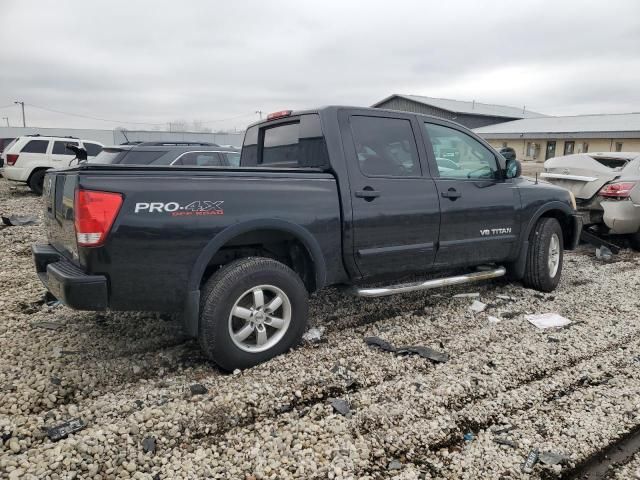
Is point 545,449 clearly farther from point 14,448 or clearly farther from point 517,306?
point 14,448

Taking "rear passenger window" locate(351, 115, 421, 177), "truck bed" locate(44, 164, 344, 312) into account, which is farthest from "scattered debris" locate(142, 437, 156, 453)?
"rear passenger window" locate(351, 115, 421, 177)

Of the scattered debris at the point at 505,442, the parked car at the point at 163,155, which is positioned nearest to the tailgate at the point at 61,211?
the scattered debris at the point at 505,442

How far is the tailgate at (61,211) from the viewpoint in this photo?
3012 millimetres

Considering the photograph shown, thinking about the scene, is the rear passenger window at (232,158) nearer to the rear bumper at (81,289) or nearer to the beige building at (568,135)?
the rear bumper at (81,289)

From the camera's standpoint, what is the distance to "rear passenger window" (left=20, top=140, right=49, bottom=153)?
45.6 feet

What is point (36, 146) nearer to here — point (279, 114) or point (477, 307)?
point (279, 114)

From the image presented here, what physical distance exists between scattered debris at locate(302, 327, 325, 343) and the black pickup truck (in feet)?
1.46

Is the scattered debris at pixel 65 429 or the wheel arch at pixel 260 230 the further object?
the wheel arch at pixel 260 230

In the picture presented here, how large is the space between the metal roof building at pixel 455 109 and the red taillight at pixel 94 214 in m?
40.1

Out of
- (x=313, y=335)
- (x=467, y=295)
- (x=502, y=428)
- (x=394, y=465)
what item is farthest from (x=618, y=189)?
(x=394, y=465)

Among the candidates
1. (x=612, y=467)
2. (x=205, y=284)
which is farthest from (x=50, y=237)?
(x=612, y=467)

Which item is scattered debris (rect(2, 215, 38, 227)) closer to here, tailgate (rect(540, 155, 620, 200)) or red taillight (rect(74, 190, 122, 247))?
red taillight (rect(74, 190, 122, 247))

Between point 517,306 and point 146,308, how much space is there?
3690mm

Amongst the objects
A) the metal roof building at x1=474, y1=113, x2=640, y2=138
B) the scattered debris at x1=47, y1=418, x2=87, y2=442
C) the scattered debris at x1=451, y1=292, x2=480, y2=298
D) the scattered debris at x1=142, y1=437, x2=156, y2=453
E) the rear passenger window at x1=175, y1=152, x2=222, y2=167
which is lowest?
the scattered debris at x1=142, y1=437, x2=156, y2=453
